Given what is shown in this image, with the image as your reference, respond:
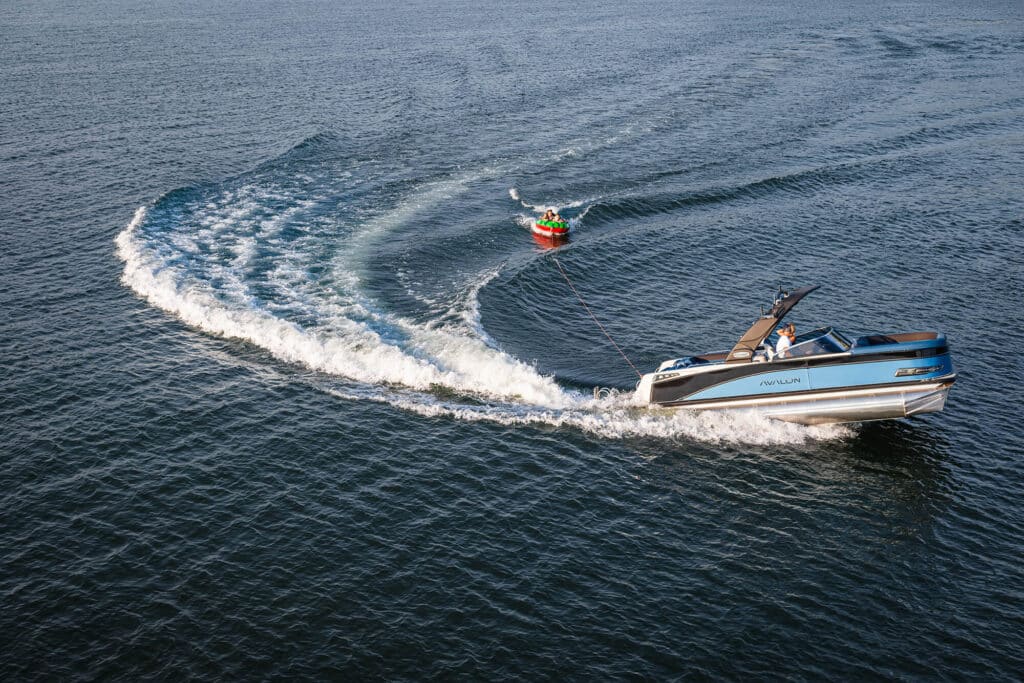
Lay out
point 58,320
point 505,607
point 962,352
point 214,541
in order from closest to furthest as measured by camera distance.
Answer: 1. point 505,607
2. point 214,541
3. point 962,352
4. point 58,320

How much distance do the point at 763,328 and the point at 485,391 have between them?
13.6m

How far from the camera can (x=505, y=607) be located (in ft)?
97.1

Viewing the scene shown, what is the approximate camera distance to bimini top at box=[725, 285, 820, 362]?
1576 inches

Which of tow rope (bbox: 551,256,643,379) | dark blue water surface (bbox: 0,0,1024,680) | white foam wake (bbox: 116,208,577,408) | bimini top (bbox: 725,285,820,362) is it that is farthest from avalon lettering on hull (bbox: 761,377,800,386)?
white foam wake (bbox: 116,208,577,408)

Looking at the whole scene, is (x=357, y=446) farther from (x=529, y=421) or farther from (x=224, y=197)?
(x=224, y=197)

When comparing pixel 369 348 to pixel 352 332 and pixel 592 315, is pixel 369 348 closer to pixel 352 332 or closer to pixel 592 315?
pixel 352 332

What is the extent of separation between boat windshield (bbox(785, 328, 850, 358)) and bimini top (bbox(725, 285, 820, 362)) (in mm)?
1405

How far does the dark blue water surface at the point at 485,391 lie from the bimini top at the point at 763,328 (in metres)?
2.98

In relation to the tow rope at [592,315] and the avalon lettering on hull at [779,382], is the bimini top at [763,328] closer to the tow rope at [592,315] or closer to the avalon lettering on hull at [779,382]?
the avalon lettering on hull at [779,382]

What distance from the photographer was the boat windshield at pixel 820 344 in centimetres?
3881

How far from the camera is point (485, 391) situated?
43156mm

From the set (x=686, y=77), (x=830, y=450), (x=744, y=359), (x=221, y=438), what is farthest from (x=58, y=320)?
(x=686, y=77)

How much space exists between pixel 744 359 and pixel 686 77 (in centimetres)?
7553

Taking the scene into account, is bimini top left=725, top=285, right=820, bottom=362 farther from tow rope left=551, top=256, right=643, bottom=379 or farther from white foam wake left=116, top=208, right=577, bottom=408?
white foam wake left=116, top=208, right=577, bottom=408
